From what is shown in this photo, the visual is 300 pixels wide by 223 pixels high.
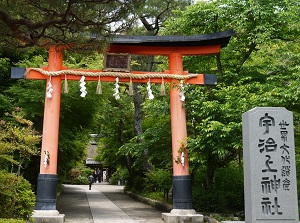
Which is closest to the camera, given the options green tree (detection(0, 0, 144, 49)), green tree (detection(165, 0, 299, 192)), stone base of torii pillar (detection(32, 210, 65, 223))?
green tree (detection(0, 0, 144, 49))

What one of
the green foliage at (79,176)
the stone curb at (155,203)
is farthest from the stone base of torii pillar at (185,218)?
the green foliage at (79,176)

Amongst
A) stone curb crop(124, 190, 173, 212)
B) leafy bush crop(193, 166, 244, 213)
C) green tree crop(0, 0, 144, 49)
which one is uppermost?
green tree crop(0, 0, 144, 49)

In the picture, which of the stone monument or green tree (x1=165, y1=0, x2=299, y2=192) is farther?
green tree (x1=165, y1=0, x2=299, y2=192)

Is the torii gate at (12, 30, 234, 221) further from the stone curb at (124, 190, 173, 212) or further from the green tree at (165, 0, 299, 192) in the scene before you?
the stone curb at (124, 190, 173, 212)

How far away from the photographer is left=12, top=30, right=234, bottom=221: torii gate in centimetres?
1241

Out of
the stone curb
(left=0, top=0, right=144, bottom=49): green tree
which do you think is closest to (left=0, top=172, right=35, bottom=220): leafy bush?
(left=0, top=0, right=144, bottom=49): green tree

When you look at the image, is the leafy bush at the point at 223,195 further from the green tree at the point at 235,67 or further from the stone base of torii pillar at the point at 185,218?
the stone base of torii pillar at the point at 185,218

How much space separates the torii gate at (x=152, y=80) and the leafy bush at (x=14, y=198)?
2058mm

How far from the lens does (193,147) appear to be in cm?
1222

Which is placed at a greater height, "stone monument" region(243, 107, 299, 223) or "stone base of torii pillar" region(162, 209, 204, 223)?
"stone monument" region(243, 107, 299, 223)

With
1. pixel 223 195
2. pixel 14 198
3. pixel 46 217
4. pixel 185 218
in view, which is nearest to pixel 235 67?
pixel 223 195

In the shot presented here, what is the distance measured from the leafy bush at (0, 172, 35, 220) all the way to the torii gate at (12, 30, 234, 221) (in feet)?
6.75

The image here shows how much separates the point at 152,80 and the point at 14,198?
6233 mm

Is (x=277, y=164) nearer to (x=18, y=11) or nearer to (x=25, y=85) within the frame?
(x=18, y=11)
